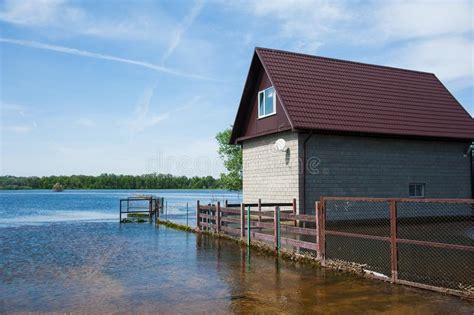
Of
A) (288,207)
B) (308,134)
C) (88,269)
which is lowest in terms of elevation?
(88,269)

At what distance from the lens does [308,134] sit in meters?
18.4

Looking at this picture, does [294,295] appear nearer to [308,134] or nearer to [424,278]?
[424,278]

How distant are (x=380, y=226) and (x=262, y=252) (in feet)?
24.7

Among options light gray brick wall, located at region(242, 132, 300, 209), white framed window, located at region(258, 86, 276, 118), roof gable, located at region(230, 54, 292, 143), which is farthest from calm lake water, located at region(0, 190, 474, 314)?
white framed window, located at region(258, 86, 276, 118)

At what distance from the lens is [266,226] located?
552 inches

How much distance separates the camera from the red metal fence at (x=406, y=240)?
352 inches

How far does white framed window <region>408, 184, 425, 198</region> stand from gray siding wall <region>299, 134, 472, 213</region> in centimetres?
24

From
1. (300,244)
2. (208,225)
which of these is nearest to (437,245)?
(300,244)

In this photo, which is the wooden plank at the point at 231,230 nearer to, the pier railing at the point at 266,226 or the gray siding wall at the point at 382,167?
the pier railing at the point at 266,226

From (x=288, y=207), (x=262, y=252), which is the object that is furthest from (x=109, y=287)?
(x=288, y=207)

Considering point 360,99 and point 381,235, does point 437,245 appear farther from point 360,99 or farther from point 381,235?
point 360,99

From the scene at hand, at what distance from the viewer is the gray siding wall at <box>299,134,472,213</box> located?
18.6 m

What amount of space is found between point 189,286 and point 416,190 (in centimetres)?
1498

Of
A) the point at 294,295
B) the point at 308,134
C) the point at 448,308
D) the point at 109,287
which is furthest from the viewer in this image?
the point at 308,134
